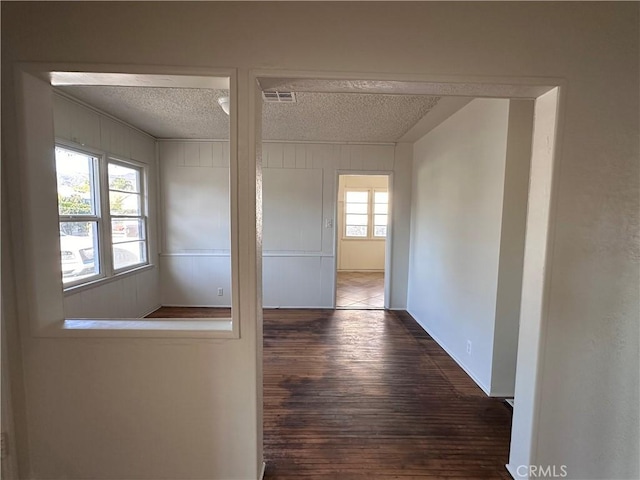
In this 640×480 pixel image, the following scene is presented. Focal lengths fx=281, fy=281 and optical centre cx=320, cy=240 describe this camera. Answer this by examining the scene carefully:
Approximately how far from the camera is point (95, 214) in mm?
3035

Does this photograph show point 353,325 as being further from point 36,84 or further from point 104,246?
point 36,84

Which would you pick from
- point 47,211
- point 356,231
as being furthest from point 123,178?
point 356,231

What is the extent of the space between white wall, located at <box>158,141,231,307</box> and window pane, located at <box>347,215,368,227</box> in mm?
3944

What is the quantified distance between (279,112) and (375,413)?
293 centimetres

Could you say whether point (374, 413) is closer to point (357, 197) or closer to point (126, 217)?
point (126, 217)

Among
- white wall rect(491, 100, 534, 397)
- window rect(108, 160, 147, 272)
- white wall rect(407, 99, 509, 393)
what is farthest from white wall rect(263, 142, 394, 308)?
white wall rect(491, 100, 534, 397)

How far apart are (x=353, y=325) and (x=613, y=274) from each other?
2.76 meters

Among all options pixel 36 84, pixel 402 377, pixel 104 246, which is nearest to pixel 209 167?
pixel 104 246

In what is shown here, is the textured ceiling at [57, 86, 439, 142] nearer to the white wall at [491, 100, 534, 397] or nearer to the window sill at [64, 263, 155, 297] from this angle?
the white wall at [491, 100, 534, 397]

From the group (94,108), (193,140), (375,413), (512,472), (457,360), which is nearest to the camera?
(512,472)

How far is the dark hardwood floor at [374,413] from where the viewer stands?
1.66 m

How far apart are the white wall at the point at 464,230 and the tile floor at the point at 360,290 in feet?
3.77

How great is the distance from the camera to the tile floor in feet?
15.7

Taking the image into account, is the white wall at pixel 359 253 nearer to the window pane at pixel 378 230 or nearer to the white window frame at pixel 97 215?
the window pane at pixel 378 230
